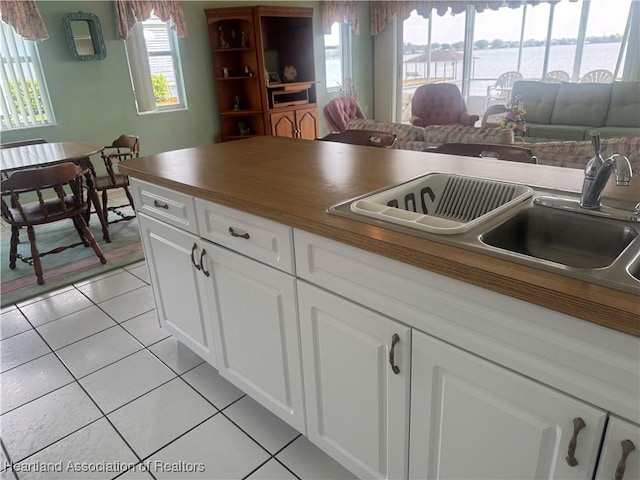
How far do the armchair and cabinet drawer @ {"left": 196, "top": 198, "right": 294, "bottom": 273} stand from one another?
531cm

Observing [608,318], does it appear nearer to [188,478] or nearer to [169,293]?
[188,478]

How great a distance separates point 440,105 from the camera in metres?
6.40

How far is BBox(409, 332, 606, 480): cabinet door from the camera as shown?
A: 2.60ft

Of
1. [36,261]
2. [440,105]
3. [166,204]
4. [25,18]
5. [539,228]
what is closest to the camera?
[539,228]

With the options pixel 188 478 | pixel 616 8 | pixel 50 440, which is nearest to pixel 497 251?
pixel 188 478

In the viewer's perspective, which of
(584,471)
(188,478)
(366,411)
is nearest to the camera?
(584,471)

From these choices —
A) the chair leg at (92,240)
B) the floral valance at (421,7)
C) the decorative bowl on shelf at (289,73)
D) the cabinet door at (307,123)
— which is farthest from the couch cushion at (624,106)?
the chair leg at (92,240)

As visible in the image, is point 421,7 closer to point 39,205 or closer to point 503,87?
point 503,87

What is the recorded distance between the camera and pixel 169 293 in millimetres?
1922

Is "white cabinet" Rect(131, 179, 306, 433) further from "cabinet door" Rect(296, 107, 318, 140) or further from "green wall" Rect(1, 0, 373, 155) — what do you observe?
"cabinet door" Rect(296, 107, 318, 140)

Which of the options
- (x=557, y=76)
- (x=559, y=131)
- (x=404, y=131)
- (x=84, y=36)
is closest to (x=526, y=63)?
(x=557, y=76)

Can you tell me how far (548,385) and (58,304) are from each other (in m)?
2.75

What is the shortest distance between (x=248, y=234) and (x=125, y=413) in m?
1.01

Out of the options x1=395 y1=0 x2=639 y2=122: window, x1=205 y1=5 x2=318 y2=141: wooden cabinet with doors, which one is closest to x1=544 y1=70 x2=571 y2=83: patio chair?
x1=395 y1=0 x2=639 y2=122: window
